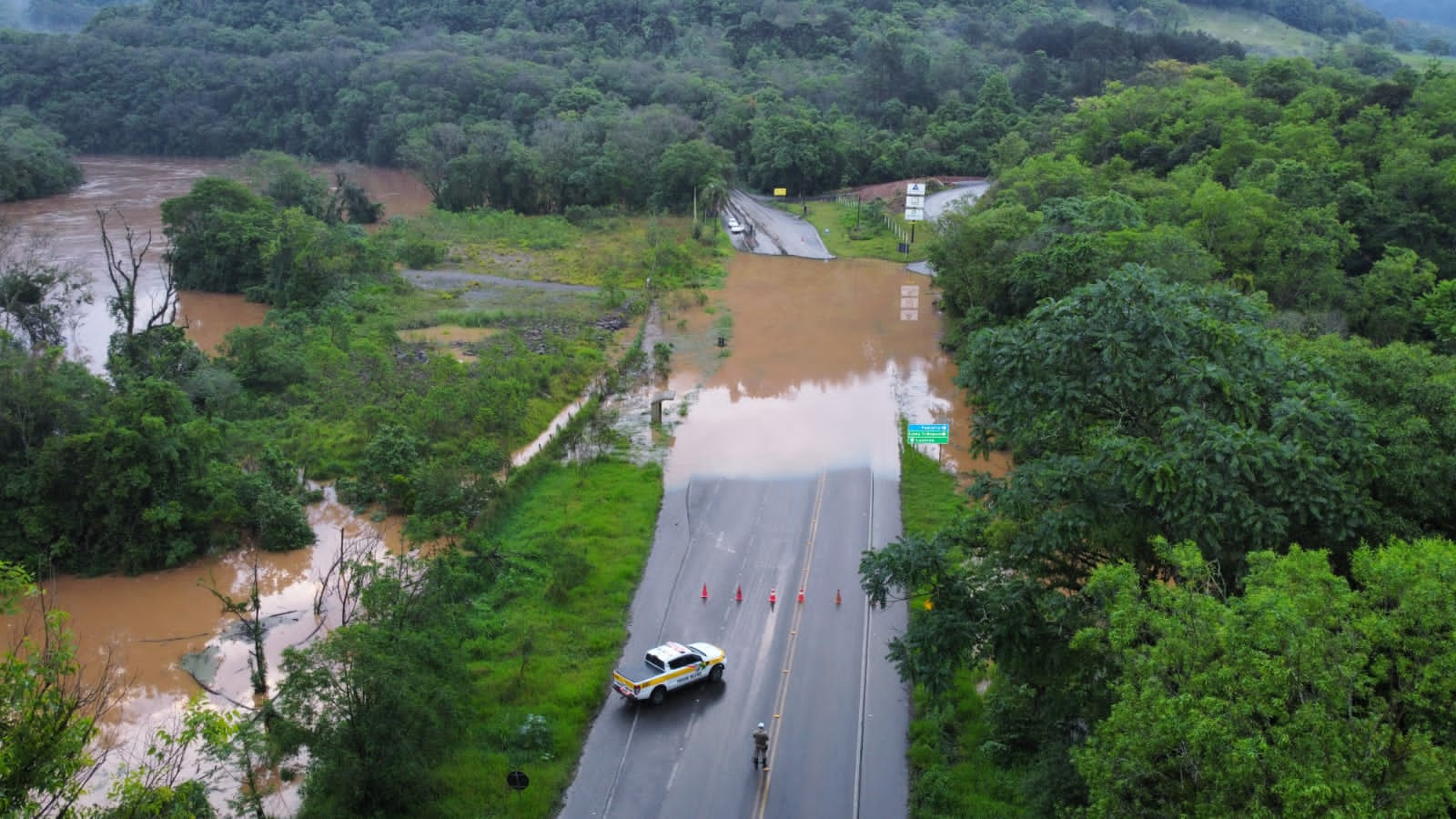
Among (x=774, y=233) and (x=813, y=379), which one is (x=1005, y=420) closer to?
(x=813, y=379)

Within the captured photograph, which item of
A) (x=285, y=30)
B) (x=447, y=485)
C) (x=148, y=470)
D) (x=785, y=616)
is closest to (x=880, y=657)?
(x=785, y=616)

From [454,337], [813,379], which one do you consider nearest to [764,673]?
[813,379]

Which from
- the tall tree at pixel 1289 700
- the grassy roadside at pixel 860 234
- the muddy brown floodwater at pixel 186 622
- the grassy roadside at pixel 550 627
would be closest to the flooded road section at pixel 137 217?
the muddy brown floodwater at pixel 186 622

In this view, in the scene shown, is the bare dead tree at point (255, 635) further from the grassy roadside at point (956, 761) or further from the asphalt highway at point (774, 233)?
the asphalt highway at point (774, 233)

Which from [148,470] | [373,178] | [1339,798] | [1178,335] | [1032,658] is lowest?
[373,178]

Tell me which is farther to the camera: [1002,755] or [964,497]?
[964,497]

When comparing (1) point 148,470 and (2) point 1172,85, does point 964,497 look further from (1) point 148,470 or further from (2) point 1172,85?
(2) point 1172,85
